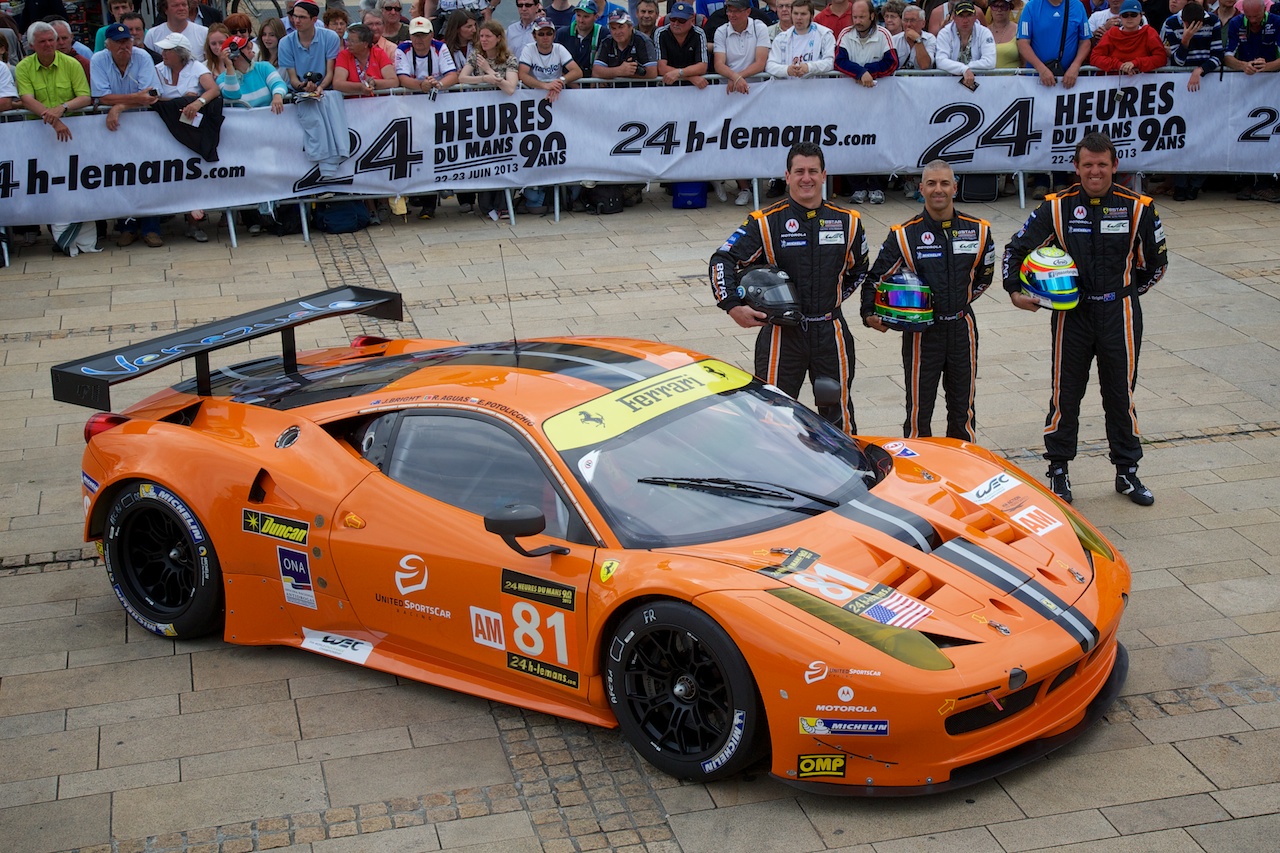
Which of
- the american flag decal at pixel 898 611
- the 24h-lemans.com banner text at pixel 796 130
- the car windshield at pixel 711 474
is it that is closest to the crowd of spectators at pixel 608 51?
the 24h-lemans.com banner text at pixel 796 130

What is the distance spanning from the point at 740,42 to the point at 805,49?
2.18ft

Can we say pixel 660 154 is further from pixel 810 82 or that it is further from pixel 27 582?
pixel 27 582

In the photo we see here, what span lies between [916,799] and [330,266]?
891cm

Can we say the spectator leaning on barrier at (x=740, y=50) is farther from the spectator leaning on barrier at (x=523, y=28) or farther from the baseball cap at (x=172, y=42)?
the baseball cap at (x=172, y=42)

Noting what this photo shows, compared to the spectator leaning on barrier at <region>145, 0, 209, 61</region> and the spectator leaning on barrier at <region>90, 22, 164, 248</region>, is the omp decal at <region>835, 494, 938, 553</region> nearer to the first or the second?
the spectator leaning on barrier at <region>90, 22, 164, 248</region>

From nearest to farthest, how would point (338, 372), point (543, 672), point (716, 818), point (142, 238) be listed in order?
point (716, 818) < point (543, 672) < point (338, 372) < point (142, 238)

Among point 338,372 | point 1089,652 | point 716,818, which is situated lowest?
point 716,818

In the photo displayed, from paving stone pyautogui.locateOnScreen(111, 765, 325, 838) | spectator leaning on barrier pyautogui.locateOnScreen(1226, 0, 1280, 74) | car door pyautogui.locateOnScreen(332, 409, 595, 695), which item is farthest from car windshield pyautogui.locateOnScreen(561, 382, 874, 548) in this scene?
spectator leaning on barrier pyautogui.locateOnScreen(1226, 0, 1280, 74)

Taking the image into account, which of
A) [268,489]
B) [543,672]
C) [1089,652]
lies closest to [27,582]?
[268,489]

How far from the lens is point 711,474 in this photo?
5.34 m

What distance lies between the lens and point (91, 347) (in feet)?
33.4

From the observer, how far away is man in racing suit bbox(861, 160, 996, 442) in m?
7.39

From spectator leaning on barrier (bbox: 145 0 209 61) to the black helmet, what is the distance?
818cm

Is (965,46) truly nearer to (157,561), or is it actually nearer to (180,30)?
(180,30)
